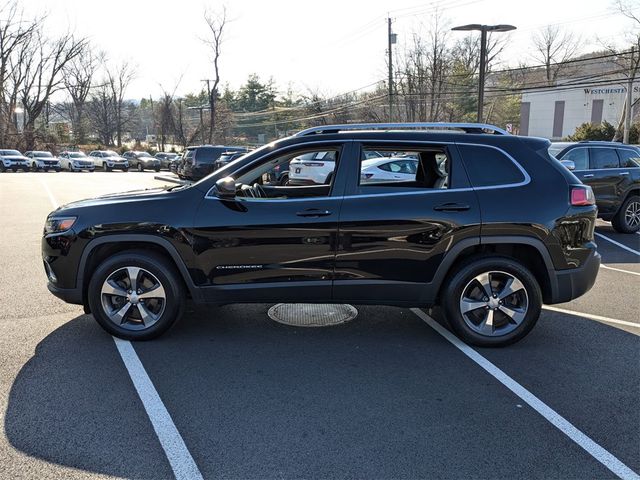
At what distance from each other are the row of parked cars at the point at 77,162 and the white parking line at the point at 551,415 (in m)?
37.1

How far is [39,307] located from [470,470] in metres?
4.60

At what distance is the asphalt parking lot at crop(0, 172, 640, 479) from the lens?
288cm

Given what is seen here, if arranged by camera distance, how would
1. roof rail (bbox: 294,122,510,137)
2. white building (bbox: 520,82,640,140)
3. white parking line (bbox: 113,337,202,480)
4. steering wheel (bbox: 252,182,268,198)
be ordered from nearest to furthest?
white parking line (bbox: 113,337,202,480) → roof rail (bbox: 294,122,510,137) → steering wheel (bbox: 252,182,268,198) → white building (bbox: 520,82,640,140)

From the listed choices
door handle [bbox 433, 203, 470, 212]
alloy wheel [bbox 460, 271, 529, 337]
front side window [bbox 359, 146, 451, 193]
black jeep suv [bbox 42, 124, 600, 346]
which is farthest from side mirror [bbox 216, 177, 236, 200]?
alloy wheel [bbox 460, 271, 529, 337]

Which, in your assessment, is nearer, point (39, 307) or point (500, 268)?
point (500, 268)

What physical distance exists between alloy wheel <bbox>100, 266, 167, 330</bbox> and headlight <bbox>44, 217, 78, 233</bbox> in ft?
1.90

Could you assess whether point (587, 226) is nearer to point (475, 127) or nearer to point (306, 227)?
point (475, 127)

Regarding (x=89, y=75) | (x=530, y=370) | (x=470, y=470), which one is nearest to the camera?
(x=470, y=470)

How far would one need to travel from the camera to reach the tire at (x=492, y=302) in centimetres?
445

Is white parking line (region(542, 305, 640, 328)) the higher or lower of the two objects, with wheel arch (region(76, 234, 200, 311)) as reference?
lower

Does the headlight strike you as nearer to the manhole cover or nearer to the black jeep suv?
the black jeep suv

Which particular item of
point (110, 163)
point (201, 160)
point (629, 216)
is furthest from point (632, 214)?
point (110, 163)

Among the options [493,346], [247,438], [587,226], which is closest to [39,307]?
[247,438]

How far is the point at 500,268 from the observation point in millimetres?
Result: 4445
